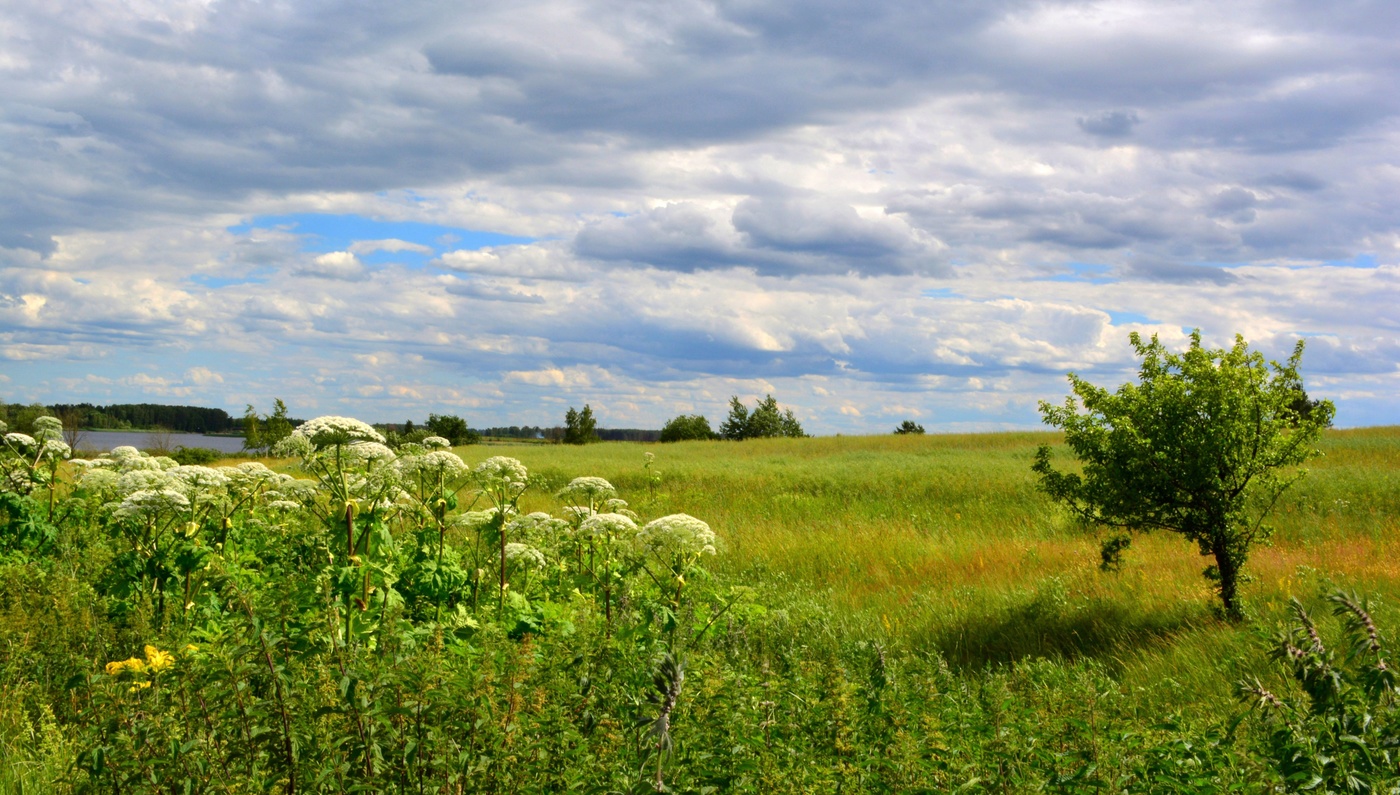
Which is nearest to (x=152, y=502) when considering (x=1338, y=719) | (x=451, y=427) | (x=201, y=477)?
(x=201, y=477)

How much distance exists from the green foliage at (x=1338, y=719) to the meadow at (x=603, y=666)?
15 centimetres

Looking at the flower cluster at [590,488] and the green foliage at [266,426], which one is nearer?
the flower cluster at [590,488]

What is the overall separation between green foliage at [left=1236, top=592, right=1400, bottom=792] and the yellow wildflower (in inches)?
189

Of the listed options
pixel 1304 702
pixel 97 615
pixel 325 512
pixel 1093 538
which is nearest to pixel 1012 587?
pixel 1093 538

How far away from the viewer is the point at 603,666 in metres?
4.45

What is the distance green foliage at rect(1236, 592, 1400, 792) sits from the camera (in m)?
3.35

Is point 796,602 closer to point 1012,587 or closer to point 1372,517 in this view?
point 1012,587

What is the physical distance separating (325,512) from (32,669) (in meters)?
2.05

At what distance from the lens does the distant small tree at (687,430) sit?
85.3 meters

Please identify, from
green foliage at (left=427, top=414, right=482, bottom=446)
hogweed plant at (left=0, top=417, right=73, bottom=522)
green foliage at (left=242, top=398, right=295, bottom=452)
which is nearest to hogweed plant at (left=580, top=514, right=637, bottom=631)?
hogweed plant at (left=0, top=417, right=73, bottom=522)

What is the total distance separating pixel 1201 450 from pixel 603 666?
28.9 feet

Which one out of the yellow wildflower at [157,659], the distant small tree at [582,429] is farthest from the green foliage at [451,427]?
the yellow wildflower at [157,659]

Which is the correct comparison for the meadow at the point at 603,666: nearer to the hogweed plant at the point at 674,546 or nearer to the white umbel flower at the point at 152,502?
the hogweed plant at the point at 674,546

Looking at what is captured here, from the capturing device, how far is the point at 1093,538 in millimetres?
15469
